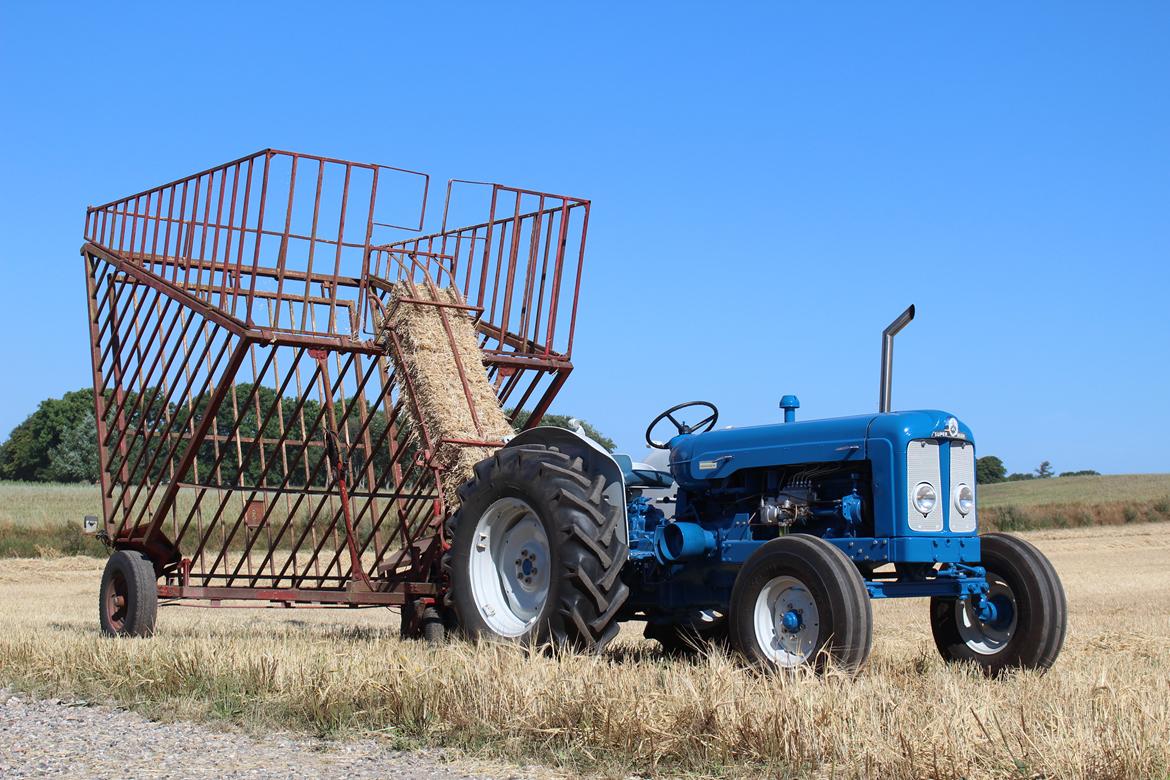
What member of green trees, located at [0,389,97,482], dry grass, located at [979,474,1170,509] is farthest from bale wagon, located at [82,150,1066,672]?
green trees, located at [0,389,97,482]

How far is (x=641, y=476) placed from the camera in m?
7.92

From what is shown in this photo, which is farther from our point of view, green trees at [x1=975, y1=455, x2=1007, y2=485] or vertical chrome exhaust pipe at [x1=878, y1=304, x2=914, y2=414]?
green trees at [x1=975, y1=455, x2=1007, y2=485]

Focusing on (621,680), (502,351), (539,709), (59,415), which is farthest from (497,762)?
(59,415)

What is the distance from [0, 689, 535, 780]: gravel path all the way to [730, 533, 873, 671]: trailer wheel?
180 centimetres

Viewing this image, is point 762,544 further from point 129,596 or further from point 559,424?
point 559,424

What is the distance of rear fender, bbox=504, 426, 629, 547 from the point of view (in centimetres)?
721

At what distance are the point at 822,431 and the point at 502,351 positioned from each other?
3.92 meters

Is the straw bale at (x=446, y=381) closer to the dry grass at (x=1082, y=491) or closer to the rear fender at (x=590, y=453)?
the rear fender at (x=590, y=453)

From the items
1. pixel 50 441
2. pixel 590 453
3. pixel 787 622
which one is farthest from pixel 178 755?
pixel 50 441

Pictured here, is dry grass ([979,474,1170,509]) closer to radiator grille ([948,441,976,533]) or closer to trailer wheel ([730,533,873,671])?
radiator grille ([948,441,976,533])

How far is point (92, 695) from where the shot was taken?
22.1ft

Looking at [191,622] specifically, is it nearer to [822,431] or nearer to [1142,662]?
[822,431]

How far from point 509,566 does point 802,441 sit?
6.40 feet

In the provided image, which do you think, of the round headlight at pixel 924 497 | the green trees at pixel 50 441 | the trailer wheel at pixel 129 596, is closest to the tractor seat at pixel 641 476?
the round headlight at pixel 924 497
